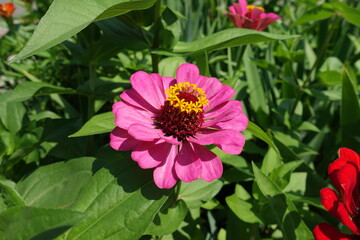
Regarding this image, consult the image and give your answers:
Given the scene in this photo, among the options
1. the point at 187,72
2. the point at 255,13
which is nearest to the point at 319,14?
the point at 255,13

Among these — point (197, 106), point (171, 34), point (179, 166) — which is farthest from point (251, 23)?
point (179, 166)

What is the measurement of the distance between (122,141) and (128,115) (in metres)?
0.05

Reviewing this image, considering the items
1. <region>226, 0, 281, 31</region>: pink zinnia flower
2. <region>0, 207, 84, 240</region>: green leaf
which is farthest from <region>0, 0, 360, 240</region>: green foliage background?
<region>226, 0, 281, 31</region>: pink zinnia flower

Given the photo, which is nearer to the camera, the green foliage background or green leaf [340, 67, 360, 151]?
the green foliage background

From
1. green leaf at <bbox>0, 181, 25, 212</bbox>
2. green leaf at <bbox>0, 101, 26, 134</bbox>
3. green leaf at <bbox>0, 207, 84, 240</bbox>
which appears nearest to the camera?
green leaf at <bbox>0, 207, 84, 240</bbox>

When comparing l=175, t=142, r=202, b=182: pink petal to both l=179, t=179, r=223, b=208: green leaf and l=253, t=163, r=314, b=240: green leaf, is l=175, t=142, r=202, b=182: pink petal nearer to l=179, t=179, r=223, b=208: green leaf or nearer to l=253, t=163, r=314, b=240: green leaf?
l=253, t=163, r=314, b=240: green leaf

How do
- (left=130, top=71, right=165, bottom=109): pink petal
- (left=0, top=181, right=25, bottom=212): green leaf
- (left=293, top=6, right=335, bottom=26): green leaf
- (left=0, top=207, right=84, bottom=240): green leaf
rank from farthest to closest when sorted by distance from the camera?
(left=293, top=6, right=335, bottom=26): green leaf < (left=130, top=71, right=165, bottom=109): pink petal < (left=0, top=181, right=25, bottom=212): green leaf < (left=0, top=207, right=84, bottom=240): green leaf

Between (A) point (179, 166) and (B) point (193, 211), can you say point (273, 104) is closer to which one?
(B) point (193, 211)

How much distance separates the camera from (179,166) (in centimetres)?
50

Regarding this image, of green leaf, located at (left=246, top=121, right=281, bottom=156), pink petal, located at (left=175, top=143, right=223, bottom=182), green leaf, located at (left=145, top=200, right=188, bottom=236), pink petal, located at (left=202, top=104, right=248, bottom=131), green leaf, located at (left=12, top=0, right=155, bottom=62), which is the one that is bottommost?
green leaf, located at (left=145, top=200, right=188, bottom=236)

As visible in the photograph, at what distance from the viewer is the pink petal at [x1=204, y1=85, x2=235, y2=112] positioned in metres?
0.57

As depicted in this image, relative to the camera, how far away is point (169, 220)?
66 cm

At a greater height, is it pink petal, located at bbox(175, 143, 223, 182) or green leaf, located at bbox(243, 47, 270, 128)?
pink petal, located at bbox(175, 143, 223, 182)

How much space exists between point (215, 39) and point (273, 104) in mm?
661
